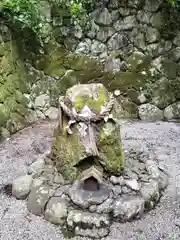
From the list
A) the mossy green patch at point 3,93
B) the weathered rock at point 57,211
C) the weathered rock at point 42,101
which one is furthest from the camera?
the weathered rock at point 42,101

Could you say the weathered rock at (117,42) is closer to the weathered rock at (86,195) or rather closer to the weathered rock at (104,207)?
the weathered rock at (86,195)

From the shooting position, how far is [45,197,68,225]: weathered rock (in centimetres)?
281

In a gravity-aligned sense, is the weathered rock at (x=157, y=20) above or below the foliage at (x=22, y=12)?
below

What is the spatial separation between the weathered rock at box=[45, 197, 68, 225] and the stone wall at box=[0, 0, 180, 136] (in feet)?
7.01

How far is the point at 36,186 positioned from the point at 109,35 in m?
2.78

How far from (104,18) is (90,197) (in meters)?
→ 2.99

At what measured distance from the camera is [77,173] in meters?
3.13

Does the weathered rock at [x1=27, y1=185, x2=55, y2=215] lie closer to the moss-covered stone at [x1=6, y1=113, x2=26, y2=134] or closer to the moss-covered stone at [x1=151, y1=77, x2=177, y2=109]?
the moss-covered stone at [x1=6, y1=113, x2=26, y2=134]

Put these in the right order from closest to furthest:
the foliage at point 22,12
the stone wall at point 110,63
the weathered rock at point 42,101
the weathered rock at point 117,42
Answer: the foliage at point 22,12 < the stone wall at point 110,63 < the weathered rock at point 117,42 < the weathered rock at point 42,101

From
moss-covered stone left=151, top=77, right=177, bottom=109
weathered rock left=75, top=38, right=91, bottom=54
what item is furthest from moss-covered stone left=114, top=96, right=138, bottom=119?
weathered rock left=75, top=38, right=91, bottom=54

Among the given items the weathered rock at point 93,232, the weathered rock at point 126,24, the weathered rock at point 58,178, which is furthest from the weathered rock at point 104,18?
the weathered rock at point 93,232

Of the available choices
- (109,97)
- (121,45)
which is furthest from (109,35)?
(109,97)

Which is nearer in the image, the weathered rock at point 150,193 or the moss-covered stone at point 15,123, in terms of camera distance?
the weathered rock at point 150,193

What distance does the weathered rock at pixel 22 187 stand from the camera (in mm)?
3160
